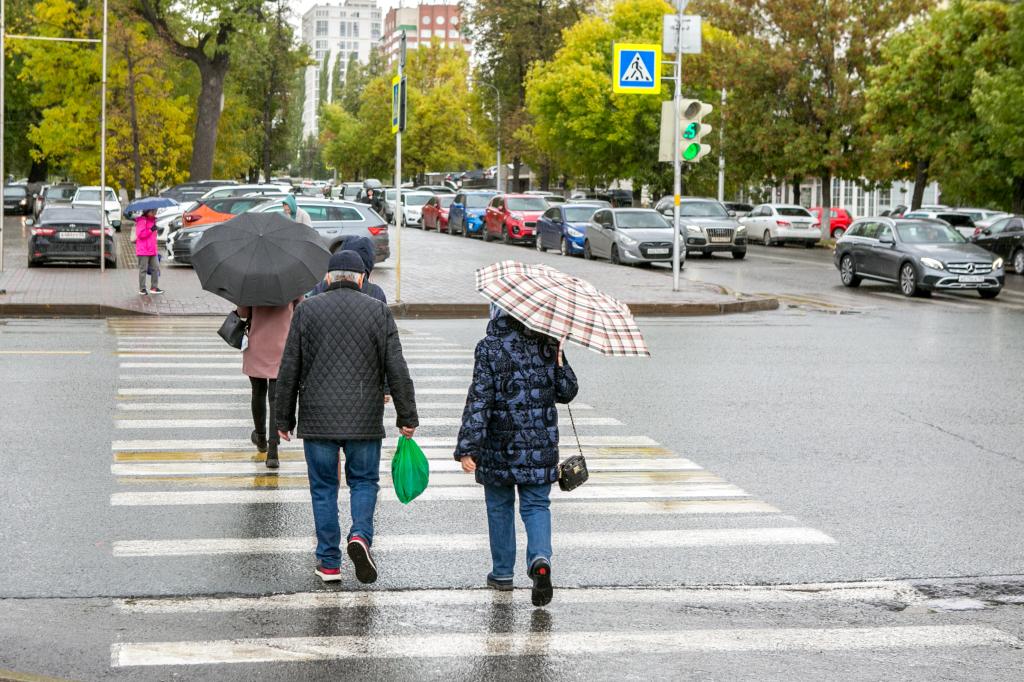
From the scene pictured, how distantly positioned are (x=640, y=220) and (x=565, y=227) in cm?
364

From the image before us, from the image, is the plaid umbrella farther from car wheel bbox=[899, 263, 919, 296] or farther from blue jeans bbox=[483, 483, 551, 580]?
car wheel bbox=[899, 263, 919, 296]

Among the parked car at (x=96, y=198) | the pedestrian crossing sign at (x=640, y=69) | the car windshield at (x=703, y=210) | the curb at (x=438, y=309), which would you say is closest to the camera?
the curb at (x=438, y=309)

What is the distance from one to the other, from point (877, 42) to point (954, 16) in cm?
847

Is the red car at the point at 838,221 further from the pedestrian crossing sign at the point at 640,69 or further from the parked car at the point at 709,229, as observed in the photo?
the pedestrian crossing sign at the point at 640,69

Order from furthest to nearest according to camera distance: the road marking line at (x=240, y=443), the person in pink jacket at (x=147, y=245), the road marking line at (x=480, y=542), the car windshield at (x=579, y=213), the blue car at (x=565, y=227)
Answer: the car windshield at (x=579, y=213) → the blue car at (x=565, y=227) → the person in pink jacket at (x=147, y=245) → the road marking line at (x=240, y=443) → the road marking line at (x=480, y=542)

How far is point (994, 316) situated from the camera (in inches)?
890

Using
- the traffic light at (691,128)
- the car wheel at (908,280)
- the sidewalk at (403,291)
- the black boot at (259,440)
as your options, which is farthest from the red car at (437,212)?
the black boot at (259,440)

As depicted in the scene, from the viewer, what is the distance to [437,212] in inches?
2163

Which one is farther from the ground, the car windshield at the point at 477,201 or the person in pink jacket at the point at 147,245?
the car windshield at the point at 477,201

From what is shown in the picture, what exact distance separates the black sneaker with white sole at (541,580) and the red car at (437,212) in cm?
4737

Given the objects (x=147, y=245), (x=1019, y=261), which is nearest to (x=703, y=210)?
(x=1019, y=261)

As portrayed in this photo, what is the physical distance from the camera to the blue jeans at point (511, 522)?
618 centimetres

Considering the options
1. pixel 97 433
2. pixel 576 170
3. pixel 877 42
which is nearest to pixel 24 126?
pixel 576 170

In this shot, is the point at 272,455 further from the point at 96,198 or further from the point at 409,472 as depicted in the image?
the point at 96,198
